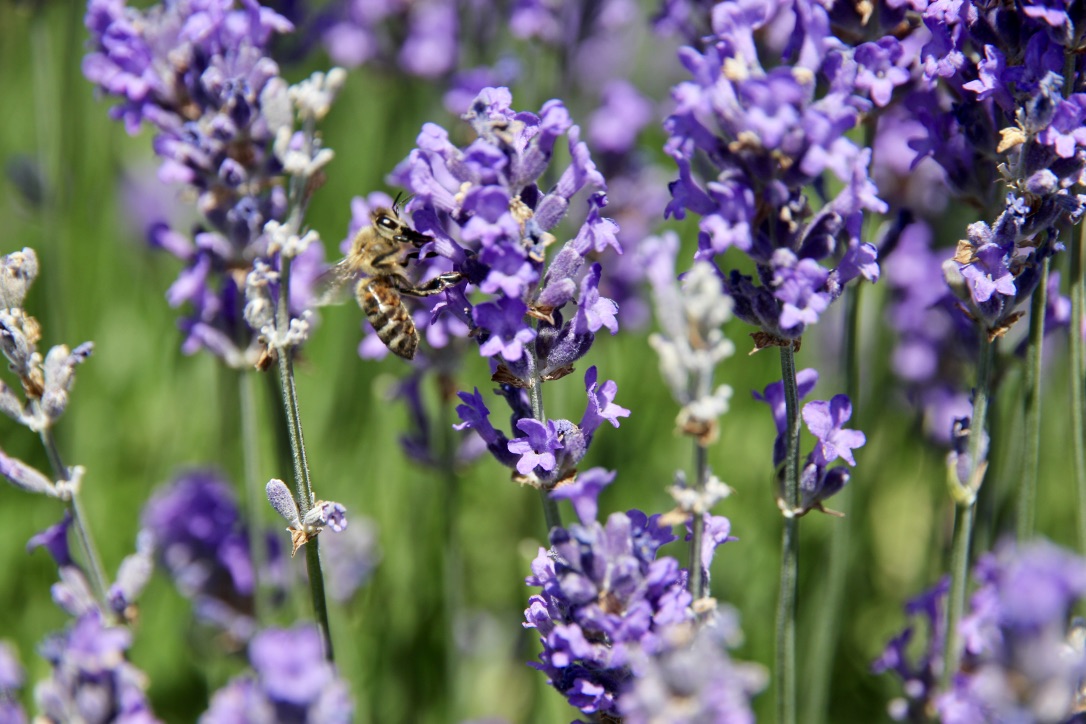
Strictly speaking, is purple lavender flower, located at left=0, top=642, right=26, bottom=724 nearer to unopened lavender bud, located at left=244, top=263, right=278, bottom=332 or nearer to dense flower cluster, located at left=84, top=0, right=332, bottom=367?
unopened lavender bud, located at left=244, top=263, right=278, bottom=332

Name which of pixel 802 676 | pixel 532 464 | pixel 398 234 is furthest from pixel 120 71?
pixel 802 676

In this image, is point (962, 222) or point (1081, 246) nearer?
point (1081, 246)

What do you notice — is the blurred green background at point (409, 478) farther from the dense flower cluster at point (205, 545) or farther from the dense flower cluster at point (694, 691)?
the dense flower cluster at point (694, 691)

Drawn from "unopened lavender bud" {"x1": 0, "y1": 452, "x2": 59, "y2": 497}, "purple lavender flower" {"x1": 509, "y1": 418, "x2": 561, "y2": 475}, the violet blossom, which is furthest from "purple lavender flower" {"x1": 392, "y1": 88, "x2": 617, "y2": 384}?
"unopened lavender bud" {"x1": 0, "y1": 452, "x2": 59, "y2": 497}

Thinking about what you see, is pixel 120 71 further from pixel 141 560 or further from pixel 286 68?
pixel 141 560

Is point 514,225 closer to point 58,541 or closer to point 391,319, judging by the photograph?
point 391,319

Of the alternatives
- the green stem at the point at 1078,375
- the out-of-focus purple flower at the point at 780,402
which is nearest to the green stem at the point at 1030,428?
the green stem at the point at 1078,375
